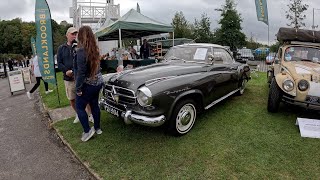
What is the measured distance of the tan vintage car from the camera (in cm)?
462

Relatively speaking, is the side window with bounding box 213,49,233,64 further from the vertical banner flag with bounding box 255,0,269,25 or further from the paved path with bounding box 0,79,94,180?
the vertical banner flag with bounding box 255,0,269,25

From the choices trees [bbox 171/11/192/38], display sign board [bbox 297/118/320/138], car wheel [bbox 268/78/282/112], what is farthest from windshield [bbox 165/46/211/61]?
trees [bbox 171/11/192/38]

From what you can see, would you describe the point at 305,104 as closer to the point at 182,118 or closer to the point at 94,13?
the point at 182,118

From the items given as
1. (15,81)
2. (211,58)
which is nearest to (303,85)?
(211,58)

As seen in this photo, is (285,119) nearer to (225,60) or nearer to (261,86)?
(225,60)

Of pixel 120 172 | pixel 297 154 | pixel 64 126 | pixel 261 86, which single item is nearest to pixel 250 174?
pixel 297 154

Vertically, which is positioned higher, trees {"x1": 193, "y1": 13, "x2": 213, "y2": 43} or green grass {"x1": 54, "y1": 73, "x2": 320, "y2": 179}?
trees {"x1": 193, "y1": 13, "x2": 213, "y2": 43}

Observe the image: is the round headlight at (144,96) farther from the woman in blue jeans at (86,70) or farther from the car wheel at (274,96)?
the car wheel at (274,96)

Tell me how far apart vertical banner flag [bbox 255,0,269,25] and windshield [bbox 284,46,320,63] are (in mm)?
6205

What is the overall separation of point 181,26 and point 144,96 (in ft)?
121

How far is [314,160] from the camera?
3.62 metres

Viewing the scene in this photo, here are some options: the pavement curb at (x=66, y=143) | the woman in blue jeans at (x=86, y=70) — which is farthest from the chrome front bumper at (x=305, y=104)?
the pavement curb at (x=66, y=143)

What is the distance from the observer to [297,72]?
4.92 meters

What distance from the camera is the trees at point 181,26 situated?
125ft
